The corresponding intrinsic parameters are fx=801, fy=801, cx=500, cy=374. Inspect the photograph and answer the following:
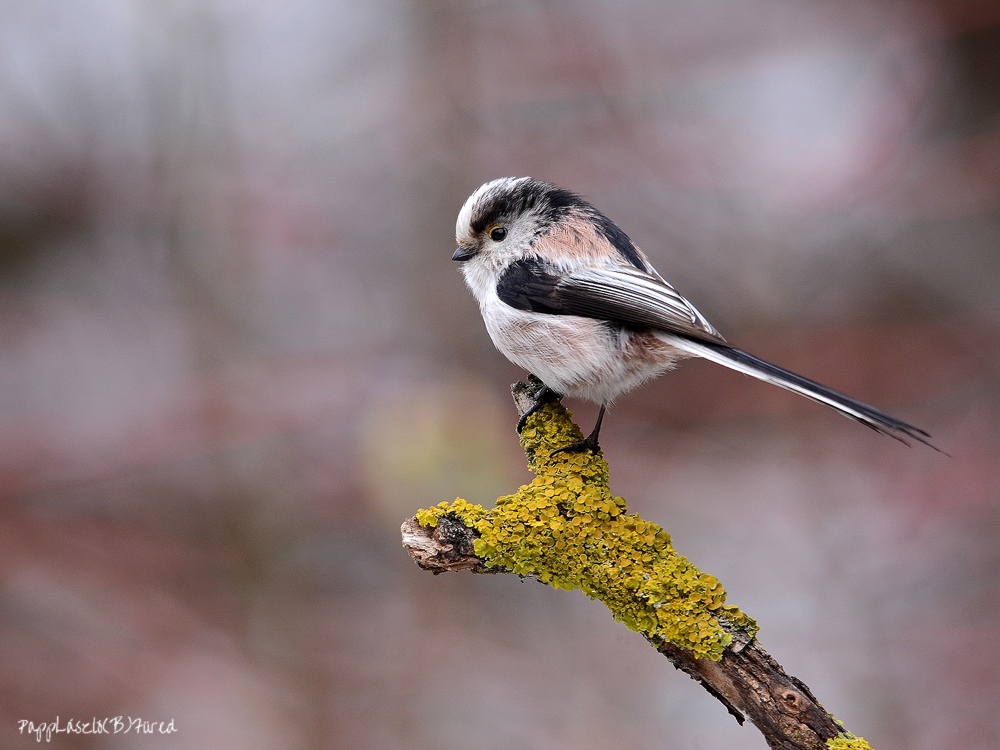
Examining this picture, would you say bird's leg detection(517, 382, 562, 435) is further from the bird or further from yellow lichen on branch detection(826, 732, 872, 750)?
yellow lichen on branch detection(826, 732, 872, 750)

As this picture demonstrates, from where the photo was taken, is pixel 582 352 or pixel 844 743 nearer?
pixel 844 743

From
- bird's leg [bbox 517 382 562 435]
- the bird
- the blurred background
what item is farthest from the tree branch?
the blurred background

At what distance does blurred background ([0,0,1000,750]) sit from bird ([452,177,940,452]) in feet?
4.81

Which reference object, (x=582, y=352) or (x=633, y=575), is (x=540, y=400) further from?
(x=633, y=575)

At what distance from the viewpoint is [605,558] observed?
4.68 ft

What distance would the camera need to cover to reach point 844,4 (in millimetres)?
3670

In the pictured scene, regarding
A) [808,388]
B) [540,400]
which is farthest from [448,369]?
[808,388]

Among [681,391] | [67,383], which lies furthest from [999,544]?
[67,383]

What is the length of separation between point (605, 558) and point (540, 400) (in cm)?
66

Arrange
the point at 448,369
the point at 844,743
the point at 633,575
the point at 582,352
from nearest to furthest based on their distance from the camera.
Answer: the point at 844,743 < the point at 633,575 < the point at 582,352 < the point at 448,369

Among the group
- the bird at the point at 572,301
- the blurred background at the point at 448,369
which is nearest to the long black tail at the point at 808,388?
the bird at the point at 572,301

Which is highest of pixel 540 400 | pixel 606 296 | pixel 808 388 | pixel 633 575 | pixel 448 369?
pixel 448 369

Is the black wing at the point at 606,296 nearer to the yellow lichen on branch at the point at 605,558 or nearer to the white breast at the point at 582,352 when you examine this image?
the white breast at the point at 582,352

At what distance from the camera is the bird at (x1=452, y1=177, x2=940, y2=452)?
1.87 meters
